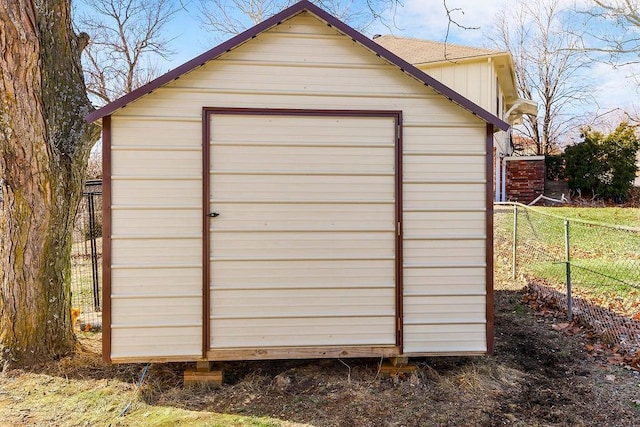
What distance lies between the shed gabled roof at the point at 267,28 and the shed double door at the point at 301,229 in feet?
1.44

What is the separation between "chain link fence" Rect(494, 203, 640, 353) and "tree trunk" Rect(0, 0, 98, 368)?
5199 mm

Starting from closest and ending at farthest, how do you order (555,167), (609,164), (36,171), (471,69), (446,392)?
(446,392) < (36,171) < (471,69) < (609,164) < (555,167)

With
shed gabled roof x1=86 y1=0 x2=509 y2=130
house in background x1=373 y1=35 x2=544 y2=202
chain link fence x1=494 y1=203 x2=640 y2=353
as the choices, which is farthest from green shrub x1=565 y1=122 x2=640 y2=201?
shed gabled roof x1=86 y1=0 x2=509 y2=130

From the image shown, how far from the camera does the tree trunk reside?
382 cm

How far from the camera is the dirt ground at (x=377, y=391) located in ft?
10.8

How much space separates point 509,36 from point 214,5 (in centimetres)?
1835

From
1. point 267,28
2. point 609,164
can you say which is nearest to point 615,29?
point 609,164

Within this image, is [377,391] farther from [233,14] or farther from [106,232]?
[233,14]

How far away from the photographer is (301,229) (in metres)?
3.81

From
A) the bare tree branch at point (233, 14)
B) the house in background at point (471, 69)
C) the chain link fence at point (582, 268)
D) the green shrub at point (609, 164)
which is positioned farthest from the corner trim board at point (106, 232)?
the green shrub at point (609, 164)

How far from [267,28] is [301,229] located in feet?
5.73

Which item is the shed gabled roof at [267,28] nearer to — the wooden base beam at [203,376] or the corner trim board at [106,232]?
the corner trim board at [106,232]

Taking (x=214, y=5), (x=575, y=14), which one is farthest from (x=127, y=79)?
(x=575, y=14)

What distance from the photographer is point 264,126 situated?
12.4ft
